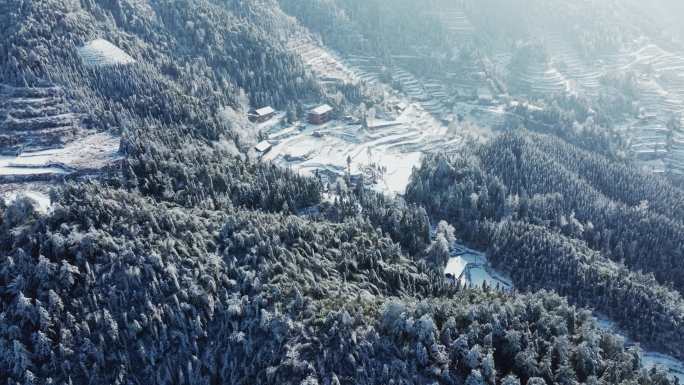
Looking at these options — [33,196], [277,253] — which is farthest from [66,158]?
[277,253]

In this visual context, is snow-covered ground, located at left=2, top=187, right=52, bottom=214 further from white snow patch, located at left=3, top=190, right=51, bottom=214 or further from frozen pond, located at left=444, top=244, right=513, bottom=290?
frozen pond, located at left=444, top=244, right=513, bottom=290

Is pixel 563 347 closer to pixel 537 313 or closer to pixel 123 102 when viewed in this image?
pixel 537 313

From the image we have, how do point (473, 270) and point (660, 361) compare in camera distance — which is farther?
point (473, 270)

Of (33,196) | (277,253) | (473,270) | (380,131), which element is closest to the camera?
(277,253)

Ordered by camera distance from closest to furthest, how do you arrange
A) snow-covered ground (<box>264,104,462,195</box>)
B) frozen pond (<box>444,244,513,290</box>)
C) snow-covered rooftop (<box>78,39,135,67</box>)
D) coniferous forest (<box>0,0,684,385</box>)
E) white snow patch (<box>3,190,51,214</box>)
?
1. coniferous forest (<box>0,0,684,385</box>)
2. white snow patch (<box>3,190,51,214</box>)
3. frozen pond (<box>444,244,513,290</box>)
4. snow-covered rooftop (<box>78,39,135,67</box>)
5. snow-covered ground (<box>264,104,462,195</box>)

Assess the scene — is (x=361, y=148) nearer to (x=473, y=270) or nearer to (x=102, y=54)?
(x=473, y=270)

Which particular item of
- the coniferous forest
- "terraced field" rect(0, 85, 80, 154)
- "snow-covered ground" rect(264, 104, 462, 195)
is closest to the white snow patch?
the coniferous forest
